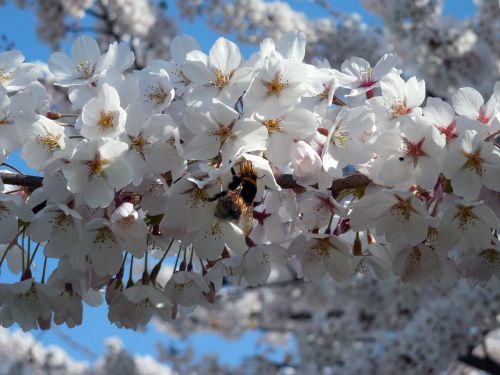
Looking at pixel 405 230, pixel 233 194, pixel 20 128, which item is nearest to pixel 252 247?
pixel 233 194

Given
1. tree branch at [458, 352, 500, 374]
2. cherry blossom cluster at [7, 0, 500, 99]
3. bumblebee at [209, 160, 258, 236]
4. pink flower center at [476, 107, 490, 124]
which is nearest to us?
bumblebee at [209, 160, 258, 236]

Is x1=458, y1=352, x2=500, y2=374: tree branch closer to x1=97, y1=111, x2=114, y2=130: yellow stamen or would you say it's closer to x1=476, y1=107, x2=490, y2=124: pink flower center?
x1=476, y1=107, x2=490, y2=124: pink flower center

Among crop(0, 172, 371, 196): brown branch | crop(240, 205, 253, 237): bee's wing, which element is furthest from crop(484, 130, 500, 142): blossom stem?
crop(240, 205, 253, 237): bee's wing

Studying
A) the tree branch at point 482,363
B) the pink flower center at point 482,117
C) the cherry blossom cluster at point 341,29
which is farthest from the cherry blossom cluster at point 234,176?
the cherry blossom cluster at point 341,29

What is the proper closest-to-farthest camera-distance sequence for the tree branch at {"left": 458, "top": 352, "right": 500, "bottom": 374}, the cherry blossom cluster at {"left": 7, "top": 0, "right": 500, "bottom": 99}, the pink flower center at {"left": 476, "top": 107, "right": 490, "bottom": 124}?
the pink flower center at {"left": 476, "top": 107, "right": 490, "bottom": 124} → the tree branch at {"left": 458, "top": 352, "right": 500, "bottom": 374} → the cherry blossom cluster at {"left": 7, "top": 0, "right": 500, "bottom": 99}

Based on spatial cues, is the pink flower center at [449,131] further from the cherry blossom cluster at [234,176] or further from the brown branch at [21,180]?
the brown branch at [21,180]

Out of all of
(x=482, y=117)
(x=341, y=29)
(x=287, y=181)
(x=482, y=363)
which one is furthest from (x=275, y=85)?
(x=341, y=29)

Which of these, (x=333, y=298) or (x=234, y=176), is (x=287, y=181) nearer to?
(x=234, y=176)
